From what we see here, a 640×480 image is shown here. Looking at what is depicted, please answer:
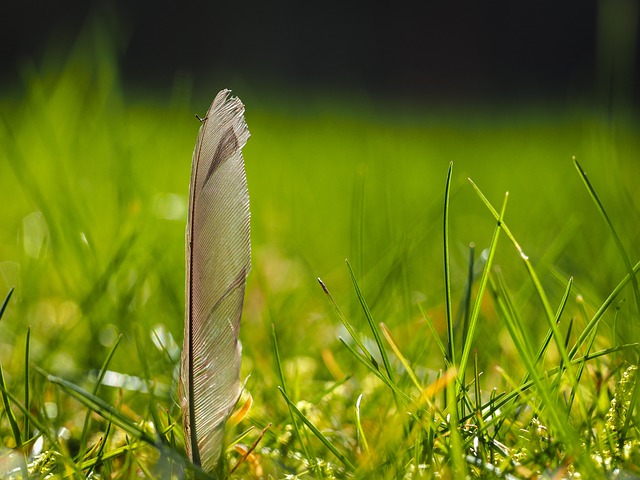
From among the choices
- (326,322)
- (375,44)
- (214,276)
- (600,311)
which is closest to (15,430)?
(214,276)

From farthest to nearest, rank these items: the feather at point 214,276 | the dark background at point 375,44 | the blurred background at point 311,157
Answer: the dark background at point 375,44, the blurred background at point 311,157, the feather at point 214,276

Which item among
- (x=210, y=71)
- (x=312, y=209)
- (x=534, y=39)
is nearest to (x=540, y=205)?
(x=312, y=209)

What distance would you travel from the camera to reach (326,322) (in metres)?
1.02

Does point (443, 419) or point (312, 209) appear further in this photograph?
point (312, 209)

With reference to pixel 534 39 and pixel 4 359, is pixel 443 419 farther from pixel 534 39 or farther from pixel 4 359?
pixel 534 39

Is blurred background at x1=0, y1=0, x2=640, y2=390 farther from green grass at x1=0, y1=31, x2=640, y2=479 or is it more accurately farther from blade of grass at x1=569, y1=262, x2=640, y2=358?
blade of grass at x1=569, y1=262, x2=640, y2=358

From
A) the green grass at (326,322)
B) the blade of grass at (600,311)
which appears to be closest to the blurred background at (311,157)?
the green grass at (326,322)

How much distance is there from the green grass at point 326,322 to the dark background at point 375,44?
11.6 ft

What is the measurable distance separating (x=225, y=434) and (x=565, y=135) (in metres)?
3.48

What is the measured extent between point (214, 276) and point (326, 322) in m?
0.52

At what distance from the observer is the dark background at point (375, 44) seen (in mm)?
5531

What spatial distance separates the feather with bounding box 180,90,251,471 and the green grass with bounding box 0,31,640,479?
0.03m

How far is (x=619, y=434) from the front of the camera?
530 mm

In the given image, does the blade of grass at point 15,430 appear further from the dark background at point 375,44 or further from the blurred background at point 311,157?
the dark background at point 375,44
